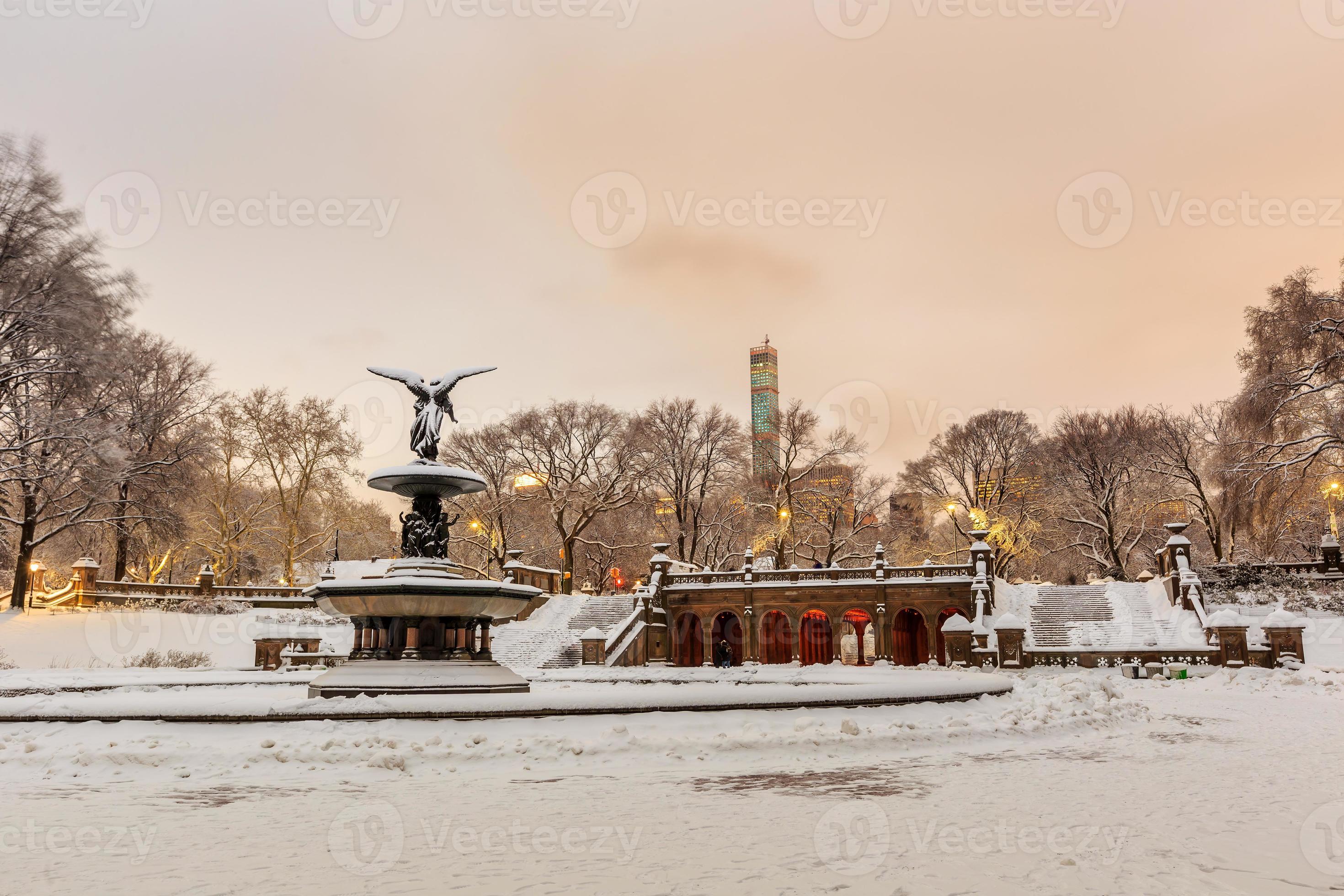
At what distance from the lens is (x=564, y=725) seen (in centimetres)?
1058

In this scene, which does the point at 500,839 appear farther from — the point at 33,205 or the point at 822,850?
the point at 33,205

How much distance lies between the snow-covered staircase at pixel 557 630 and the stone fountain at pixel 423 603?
1666 cm

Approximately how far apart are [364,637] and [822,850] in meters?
11.4

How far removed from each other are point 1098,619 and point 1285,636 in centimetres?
944

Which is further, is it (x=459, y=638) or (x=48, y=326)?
(x=48, y=326)

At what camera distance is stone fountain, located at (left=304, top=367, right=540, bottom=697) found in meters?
13.5

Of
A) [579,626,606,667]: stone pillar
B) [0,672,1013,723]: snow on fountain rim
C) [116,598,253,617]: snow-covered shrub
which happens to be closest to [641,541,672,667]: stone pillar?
[579,626,606,667]: stone pillar

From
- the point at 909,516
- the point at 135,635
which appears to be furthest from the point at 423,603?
the point at 909,516

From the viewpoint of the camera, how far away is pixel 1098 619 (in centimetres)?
3450

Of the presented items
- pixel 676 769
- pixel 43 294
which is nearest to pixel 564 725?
pixel 676 769

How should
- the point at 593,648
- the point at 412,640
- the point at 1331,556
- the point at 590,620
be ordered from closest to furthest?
the point at 412,640 < the point at 593,648 < the point at 1331,556 < the point at 590,620

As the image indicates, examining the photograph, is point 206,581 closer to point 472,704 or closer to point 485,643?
point 485,643

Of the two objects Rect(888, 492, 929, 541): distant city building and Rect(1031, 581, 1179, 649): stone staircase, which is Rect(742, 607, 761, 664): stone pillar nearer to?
Rect(1031, 581, 1179, 649): stone staircase

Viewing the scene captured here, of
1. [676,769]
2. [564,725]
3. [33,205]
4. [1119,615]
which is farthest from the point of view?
[1119,615]
